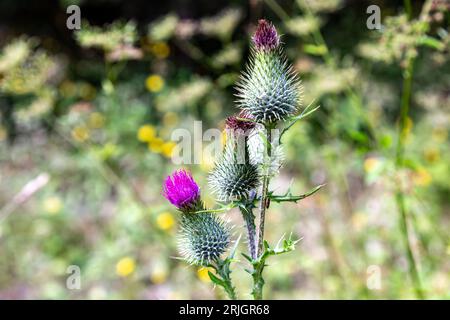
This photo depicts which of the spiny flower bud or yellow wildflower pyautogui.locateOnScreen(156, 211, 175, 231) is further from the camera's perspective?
yellow wildflower pyautogui.locateOnScreen(156, 211, 175, 231)

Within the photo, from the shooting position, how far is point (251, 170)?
96.7 inches

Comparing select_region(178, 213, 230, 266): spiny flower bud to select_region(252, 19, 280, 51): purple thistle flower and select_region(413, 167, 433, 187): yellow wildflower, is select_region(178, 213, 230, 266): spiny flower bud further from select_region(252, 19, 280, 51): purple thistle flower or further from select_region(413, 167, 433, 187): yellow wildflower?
select_region(413, 167, 433, 187): yellow wildflower

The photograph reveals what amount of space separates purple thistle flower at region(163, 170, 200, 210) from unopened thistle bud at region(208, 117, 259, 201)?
14 cm

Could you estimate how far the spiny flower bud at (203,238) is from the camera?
2455 mm

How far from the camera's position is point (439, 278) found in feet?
15.7

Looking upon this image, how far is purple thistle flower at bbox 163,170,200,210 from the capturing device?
7.86ft

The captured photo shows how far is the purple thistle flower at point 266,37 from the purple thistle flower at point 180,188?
67cm

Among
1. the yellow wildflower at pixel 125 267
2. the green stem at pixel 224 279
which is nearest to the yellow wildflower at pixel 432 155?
the yellow wildflower at pixel 125 267

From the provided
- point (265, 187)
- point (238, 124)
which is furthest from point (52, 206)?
point (265, 187)

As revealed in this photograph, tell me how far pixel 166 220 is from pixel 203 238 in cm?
281

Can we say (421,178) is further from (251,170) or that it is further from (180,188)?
(180,188)

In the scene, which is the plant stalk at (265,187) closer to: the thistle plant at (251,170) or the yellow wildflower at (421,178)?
the thistle plant at (251,170)

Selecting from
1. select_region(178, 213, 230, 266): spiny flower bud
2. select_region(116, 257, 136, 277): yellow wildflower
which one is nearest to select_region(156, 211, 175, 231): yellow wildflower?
select_region(116, 257, 136, 277): yellow wildflower
